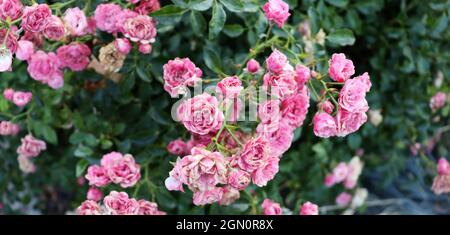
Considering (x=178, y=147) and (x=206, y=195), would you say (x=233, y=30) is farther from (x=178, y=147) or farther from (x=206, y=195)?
(x=206, y=195)

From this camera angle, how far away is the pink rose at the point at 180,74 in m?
1.23

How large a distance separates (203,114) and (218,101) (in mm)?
70

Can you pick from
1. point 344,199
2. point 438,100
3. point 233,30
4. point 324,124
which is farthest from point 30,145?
point 438,100

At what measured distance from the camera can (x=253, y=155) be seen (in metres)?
1.10

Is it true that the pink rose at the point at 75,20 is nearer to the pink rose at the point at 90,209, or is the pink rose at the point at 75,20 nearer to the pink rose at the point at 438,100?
the pink rose at the point at 90,209

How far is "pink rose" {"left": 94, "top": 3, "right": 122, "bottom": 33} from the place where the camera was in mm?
1392

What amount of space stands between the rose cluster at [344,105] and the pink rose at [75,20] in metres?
0.63

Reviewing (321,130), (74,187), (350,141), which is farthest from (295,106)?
(74,187)

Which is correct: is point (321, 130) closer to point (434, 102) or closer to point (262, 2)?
point (262, 2)

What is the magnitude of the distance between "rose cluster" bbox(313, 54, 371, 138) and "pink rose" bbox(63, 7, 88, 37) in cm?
63

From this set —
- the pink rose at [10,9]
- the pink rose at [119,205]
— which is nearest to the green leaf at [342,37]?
the pink rose at [119,205]

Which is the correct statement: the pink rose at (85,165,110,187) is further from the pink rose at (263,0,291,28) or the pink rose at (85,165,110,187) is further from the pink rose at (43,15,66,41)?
the pink rose at (263,0,291,28)

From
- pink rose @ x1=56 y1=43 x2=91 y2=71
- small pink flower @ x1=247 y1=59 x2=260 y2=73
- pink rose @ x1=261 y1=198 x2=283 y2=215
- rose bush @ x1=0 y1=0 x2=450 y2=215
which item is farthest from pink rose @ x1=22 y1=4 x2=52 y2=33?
pink rose @ x1=261 y1=198 x2=283 y2=215

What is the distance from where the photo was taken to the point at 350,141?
203 cm
